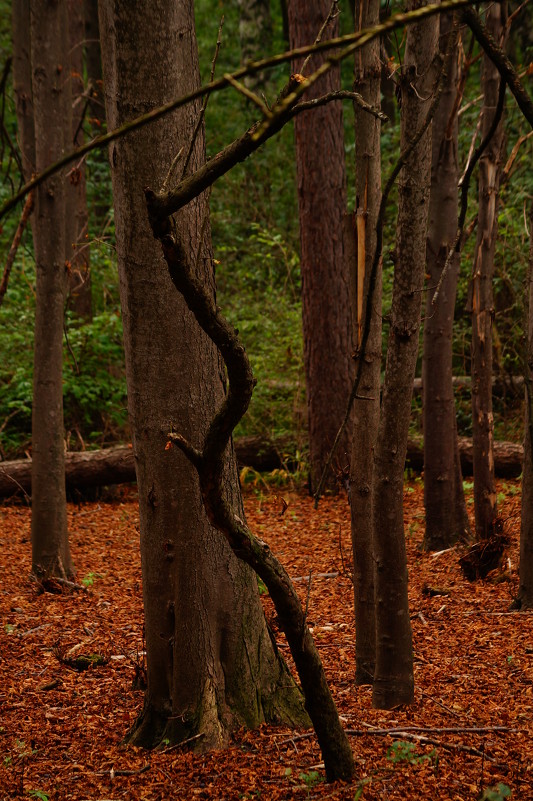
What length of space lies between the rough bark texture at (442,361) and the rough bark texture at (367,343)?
2593 mm

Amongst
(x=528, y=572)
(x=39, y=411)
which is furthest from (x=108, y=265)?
(x=528, y=572)

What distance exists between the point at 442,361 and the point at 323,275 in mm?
2954

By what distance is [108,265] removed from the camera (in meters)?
12.5

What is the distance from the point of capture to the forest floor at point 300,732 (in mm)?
2799

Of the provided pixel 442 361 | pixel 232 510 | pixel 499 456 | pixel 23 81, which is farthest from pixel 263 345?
pixel 232 510

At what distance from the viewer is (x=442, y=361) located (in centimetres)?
641

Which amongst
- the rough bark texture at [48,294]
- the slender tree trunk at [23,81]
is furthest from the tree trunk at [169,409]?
the slender tree trunk at [23,81]

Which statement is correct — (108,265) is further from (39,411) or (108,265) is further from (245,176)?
(39,411)

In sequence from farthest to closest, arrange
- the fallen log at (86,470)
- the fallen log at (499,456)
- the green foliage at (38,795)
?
the fallen log at (86,470) < the fallen log at (499,456) < the green foliage at (38,795)

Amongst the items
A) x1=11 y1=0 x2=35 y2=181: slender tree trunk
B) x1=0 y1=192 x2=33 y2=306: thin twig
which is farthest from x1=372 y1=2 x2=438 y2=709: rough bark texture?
x1=11 y1=0 x2=35 y2=181: slender tree trunk

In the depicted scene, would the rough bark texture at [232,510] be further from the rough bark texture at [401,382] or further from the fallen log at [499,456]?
the fallen log at [499,456]

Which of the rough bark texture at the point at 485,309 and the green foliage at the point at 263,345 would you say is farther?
the green foliage at the point at 263,345

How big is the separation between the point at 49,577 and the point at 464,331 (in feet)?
23.1

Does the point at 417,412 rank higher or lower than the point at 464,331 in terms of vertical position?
lower
